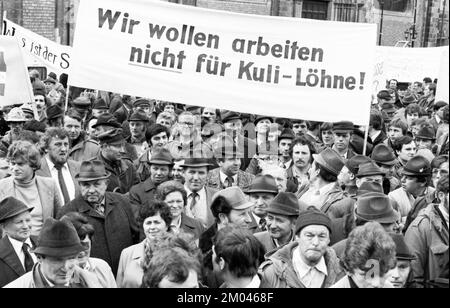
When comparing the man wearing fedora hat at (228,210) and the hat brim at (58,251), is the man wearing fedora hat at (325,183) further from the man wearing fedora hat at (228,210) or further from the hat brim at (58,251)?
the hat brim at (58,251)

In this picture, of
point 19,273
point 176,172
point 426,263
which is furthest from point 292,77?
point 19,273

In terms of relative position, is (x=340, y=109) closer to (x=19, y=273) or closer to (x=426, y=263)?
(x=426, y=263)

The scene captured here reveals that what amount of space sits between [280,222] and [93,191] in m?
1.58

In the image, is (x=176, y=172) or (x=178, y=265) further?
(x=176, y=172)

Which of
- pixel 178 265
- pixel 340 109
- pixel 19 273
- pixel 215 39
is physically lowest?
pixel 19 273

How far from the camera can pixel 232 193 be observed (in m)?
6.12

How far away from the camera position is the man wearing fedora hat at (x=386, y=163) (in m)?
8.10

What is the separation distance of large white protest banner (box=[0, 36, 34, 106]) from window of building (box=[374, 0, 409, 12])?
27.7 m

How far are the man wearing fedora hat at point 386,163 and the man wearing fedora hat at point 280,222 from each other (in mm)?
2404

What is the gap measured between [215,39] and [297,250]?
3.33 m

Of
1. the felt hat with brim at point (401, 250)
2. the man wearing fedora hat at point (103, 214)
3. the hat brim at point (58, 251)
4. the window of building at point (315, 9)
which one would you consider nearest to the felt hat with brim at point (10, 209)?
the man wearing fedora hat at point (103, 214)

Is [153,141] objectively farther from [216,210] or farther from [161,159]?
[216,210]

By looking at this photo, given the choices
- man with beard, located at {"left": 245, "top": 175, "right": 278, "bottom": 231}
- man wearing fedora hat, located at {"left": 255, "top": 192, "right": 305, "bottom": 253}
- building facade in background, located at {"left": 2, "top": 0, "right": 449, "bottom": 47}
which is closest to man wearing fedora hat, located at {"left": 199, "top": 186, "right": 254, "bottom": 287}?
man wearing fedora hat, located at {"left": 255, "top": 192, "right": 305, "bottom": 253}
